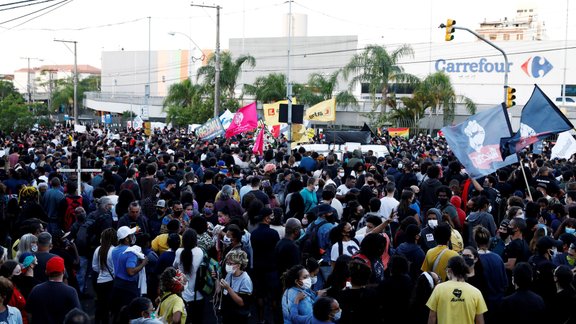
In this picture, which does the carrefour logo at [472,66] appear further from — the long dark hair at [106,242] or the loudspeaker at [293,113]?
the long dark hair at [106,242]

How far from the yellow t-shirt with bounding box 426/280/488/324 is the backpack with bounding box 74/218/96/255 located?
5.40 m

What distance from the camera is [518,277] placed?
7203 millimetres

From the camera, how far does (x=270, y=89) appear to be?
51469 mm

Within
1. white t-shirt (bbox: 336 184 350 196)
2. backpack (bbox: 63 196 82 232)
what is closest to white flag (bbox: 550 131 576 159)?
white t-shirt (bbox: 336 184 350 196)

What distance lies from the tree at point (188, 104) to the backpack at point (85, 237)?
39.2 metres

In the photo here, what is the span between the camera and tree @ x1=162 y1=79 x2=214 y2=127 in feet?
165

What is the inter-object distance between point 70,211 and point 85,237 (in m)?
1.47

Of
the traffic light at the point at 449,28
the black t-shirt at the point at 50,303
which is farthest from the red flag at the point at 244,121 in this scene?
the black t-shirt at the point at 50,303

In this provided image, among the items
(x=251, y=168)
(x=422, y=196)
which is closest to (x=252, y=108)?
(x=251, y=168)

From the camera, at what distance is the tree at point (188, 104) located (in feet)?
165

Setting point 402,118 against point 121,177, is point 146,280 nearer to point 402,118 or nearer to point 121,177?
point 121,177

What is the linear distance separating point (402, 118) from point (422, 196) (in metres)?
37.9

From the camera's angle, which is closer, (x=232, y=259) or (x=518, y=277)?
(x=518, y=277)

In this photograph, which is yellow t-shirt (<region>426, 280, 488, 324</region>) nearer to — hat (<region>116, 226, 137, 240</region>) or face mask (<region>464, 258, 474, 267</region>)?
face mask (<region>464, 258, 474, 267</region>)
